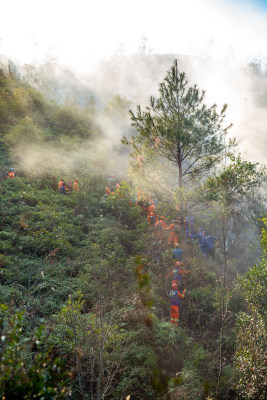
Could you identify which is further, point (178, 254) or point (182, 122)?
point (178, 254)

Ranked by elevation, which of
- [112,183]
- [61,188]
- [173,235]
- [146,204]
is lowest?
[173,235]

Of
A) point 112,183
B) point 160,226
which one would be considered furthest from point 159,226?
point 112,183

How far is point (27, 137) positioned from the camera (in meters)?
17.0

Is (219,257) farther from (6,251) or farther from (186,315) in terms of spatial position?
(6,251)

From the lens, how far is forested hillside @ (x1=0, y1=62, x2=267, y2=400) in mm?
4617

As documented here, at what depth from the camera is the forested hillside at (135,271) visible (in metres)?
4.62

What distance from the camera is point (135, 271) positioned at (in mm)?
9055

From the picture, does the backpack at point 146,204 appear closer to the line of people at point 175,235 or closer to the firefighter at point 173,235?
the line of people at point 175,235

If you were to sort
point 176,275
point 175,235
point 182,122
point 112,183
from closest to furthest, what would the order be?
point 176,275 → point 182,122 → point 175,235 → point 112,183

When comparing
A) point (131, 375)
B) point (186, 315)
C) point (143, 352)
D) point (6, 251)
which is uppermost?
point (6, 251)

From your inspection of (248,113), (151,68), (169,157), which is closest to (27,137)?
(169,157)

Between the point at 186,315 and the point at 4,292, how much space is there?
5794mm

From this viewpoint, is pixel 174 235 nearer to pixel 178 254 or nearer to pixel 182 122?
pixel 178 254

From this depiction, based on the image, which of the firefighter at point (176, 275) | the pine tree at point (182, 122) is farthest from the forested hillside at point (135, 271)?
the firefighter at point (176, 275)
